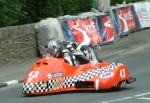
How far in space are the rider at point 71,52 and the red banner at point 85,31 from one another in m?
9.40

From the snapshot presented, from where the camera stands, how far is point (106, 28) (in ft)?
90.3

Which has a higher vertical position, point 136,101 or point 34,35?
point 34,35

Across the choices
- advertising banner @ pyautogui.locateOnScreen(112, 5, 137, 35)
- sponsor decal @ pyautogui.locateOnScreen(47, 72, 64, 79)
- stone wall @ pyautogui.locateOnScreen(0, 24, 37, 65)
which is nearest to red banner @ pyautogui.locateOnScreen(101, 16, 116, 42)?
advertising banner @ pyautogui.locateOnScreen(112, 5, 137, 35)

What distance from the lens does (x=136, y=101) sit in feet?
43.4

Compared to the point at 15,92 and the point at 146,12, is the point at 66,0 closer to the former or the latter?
the point at 146,12

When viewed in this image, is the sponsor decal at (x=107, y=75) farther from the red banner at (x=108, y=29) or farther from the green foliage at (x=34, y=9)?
the red banner at (x=108, y=29)

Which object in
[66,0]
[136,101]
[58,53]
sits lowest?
[136,101]

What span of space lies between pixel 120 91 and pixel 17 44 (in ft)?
28.9

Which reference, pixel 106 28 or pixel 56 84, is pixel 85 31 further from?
pixel 56 84

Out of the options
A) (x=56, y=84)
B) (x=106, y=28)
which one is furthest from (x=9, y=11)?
(x=56, y=84)

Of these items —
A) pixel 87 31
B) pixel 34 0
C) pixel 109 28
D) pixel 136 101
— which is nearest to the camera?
pixel 136 101

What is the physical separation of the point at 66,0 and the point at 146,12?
394cm

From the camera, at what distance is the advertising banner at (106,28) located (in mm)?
27152

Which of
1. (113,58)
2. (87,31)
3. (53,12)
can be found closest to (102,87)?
(113,58)
